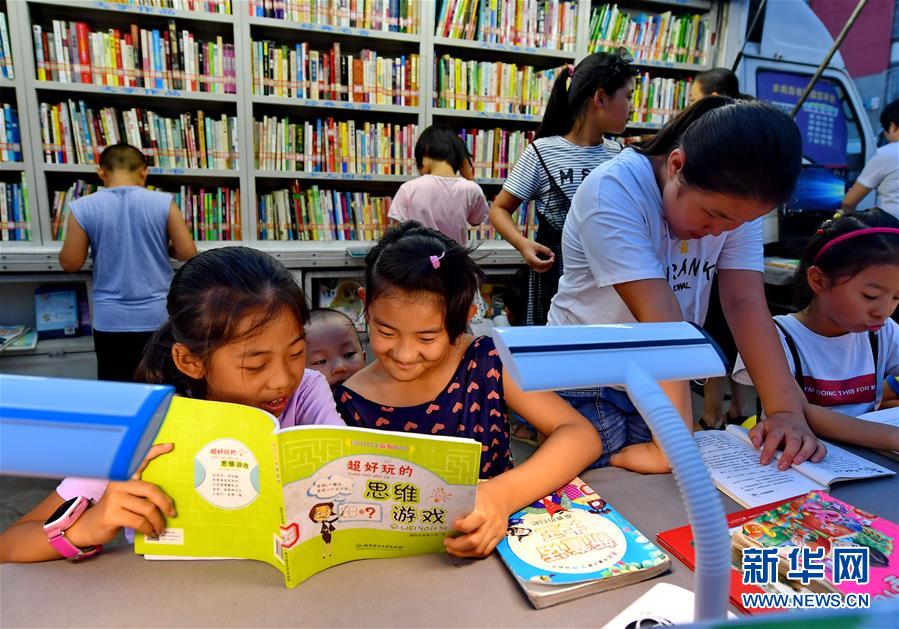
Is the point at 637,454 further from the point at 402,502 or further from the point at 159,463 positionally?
the point at 159,463

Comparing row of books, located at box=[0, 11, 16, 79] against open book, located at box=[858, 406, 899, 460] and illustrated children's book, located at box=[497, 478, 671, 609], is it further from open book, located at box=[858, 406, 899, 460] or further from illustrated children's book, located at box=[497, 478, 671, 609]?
open book, located at box=[858, 406, 899, 460]

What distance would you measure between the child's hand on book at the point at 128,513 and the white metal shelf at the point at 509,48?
2.85 meters

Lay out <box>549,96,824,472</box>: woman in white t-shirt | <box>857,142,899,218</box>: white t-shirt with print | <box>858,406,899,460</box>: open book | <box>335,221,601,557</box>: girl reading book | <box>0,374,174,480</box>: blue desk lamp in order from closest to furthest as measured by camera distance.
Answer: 1. <box>0,374,174,480</box>: blue desk lamp
2. <box>549,96,824,472</box>: woman in white t-shirt
3. <box>335,221,601,557</box>: girl reading book
4. <box>858,406,899,460</box>: open book
5. <box>857,142,899,218</box>: white t-shirt with print

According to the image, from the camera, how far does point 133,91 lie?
262 cm

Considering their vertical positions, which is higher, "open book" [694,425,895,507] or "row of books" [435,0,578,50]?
"row of books" [435,0,578,50]

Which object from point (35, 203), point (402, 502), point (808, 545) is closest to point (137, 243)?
point (35, 203)

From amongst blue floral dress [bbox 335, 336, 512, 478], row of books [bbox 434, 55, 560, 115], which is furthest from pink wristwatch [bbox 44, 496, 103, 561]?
row of books [bbox 434, 55, 560, 115]

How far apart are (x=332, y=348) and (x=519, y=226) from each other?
7.08 ft

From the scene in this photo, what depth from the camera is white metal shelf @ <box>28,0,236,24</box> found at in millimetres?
2498

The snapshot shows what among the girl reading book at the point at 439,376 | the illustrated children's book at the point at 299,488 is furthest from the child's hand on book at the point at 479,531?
the girl reading book at the point at 439,376

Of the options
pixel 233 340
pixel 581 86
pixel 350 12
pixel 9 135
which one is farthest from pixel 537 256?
pixel 9 135

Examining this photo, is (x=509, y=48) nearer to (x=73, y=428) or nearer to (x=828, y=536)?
(x=828, y=536)

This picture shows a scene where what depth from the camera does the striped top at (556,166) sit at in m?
1.96

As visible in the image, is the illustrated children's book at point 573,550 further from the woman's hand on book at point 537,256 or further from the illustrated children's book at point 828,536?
the woman's hand on book at point 537,256
